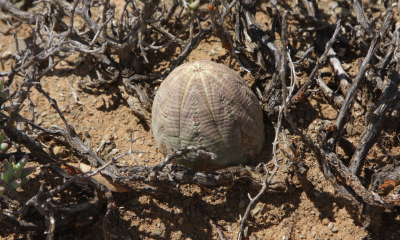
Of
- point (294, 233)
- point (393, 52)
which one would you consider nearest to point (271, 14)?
point (393, 52)

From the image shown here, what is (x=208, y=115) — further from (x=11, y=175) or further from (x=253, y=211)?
(x=11, y=175)

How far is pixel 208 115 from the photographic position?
248cm

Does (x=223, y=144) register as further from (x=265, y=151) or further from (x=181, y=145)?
(x=265, y=151)

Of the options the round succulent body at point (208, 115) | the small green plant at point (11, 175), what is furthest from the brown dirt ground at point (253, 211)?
the small green plant at point (11, 175)

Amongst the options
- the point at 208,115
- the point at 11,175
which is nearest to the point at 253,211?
the point at 208,115

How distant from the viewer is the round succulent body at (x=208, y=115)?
8.04 ft

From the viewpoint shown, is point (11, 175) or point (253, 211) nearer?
point (11, 175)

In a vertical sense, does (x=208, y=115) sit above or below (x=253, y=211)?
above


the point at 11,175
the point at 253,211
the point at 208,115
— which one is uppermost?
the point at 208,115

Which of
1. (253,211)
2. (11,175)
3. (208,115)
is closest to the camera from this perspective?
(11,175)

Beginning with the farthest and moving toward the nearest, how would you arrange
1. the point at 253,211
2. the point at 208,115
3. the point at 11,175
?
the point at 253,211
the point at 208,115
the point at 11,175

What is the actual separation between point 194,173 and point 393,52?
80.9 inches

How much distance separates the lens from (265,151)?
2934 millimetres

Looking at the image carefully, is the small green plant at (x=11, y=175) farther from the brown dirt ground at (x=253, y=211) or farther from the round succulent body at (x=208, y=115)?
the round succulent body at (x=208, y=115)
